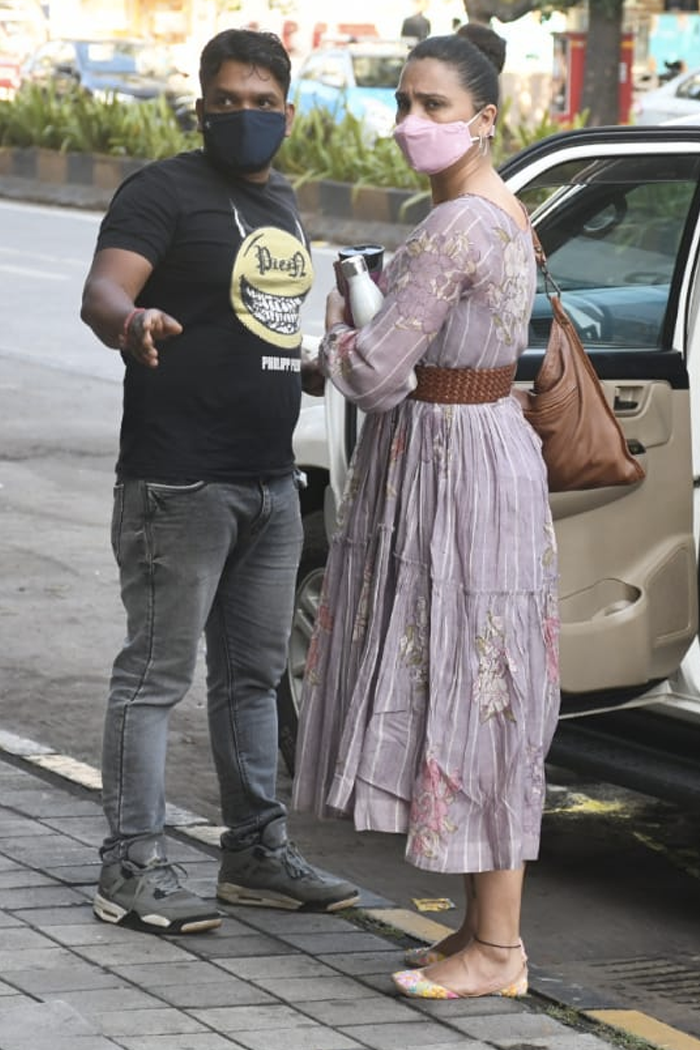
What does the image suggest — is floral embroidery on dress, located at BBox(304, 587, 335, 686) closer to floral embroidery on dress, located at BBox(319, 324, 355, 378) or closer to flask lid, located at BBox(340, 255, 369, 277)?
floral embroidery on dress, located at BBox(319, 324, 355, 378)

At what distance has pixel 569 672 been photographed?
5.37m

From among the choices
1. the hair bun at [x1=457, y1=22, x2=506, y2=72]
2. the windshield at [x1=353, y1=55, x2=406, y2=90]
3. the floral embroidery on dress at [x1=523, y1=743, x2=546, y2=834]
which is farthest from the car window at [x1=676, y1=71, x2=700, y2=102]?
the floral embroidery on dress at [x1=523, y1=743, x2=546, y2=834]

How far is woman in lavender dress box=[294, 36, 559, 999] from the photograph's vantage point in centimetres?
457

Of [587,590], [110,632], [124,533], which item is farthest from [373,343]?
[110,632]

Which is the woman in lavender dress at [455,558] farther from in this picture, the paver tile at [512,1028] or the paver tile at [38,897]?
the paver tile at [38,897]

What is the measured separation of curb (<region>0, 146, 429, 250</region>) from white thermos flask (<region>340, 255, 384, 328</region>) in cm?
1419

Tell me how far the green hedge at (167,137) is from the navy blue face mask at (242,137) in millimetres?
17097

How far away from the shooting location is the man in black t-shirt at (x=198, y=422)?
4844 mm

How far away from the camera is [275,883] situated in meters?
5.22

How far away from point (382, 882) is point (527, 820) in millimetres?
1198

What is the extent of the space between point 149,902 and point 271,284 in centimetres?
132

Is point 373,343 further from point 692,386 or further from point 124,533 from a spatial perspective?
point 692,386

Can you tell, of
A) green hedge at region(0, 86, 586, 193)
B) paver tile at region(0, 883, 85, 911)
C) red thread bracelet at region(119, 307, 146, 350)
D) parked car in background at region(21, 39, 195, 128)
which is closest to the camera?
red thread bracelet at region(119, 307, 146, 350)

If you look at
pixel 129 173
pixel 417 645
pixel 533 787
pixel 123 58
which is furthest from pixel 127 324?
pixel 123 58
